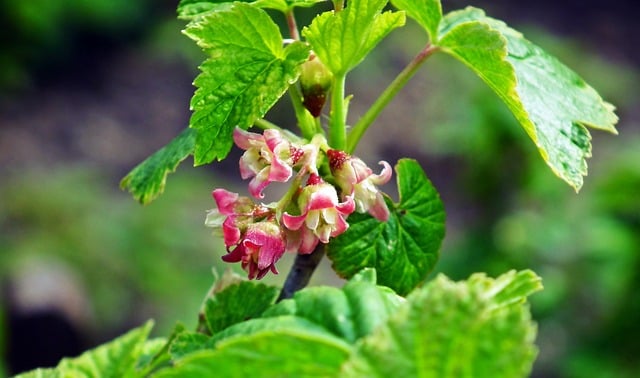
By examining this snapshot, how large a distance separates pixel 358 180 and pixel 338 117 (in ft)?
0.33

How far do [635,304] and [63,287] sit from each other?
255 cm

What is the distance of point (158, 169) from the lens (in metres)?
1.05

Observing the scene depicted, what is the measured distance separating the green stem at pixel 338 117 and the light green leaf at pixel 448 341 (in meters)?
0.36

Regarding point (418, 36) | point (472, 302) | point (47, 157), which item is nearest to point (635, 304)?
point (472, 302)

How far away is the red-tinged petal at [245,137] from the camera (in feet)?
2.98

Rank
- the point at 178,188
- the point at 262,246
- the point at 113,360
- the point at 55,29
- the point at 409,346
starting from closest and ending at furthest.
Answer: the point at 409,346, the point at 262,246, the point at 113,360, the point at 178,188, the point at 55,29

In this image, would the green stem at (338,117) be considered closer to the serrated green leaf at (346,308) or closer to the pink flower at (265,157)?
the pink flower at (265,157)

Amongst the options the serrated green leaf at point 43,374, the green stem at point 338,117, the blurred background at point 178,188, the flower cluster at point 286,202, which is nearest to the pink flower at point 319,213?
the flower cluster at point 286,202

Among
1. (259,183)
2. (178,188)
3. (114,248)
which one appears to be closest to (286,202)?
(259,183)

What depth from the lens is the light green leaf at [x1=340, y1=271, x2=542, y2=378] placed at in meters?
0.63

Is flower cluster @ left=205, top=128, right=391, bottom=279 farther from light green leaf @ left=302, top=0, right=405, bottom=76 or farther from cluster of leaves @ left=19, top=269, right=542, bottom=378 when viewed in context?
cluster of leaves @ left=19, top=269, right=542, bottom=378

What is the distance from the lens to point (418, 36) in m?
7.85

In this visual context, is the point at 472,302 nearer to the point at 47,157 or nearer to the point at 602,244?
A: the point at 602,244

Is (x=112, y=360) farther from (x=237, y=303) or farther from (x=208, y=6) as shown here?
(x=208, y=6)
